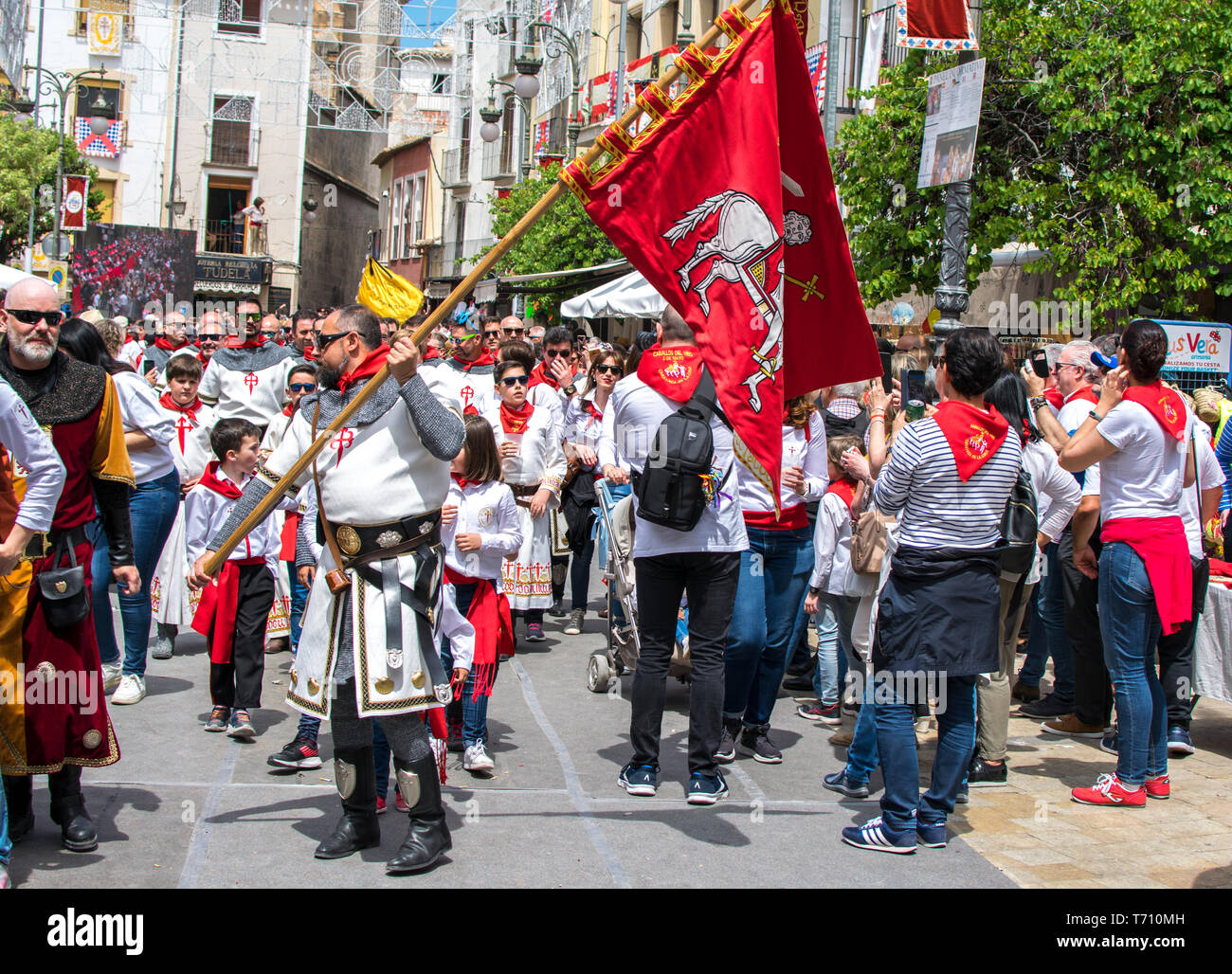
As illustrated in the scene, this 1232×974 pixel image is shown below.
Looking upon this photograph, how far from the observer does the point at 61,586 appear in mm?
4840

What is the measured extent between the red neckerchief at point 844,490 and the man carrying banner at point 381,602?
9.88ft

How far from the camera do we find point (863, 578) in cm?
663

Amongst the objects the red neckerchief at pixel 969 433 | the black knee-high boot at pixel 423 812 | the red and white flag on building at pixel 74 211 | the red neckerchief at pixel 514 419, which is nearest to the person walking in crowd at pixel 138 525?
the red neckerchief at pixel 514 419

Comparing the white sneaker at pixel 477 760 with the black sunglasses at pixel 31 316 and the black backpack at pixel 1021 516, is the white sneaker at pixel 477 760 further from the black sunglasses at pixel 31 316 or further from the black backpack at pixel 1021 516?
the black sunglasses at pixel 31 316

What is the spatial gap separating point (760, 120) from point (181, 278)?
24.5 meters

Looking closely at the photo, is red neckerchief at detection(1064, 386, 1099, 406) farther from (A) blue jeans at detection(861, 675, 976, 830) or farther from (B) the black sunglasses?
(B) the black sunglasses

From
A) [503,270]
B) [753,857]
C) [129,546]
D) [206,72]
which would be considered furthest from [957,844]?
[206,72]

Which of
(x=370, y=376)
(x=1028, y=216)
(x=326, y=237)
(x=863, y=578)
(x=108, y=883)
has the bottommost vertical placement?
(x=108, y=883)

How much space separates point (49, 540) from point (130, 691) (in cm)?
245

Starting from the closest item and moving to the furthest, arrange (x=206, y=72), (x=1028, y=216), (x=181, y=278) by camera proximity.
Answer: (x=1028, y=216) < (x=181, y=278) < (x=206, y=72)

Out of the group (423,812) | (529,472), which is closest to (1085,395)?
(529,472)

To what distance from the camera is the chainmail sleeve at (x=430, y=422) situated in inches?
185

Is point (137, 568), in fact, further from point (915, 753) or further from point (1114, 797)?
point (1114, 797)

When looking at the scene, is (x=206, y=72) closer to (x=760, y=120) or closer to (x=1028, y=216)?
(x=1028, y=216)
